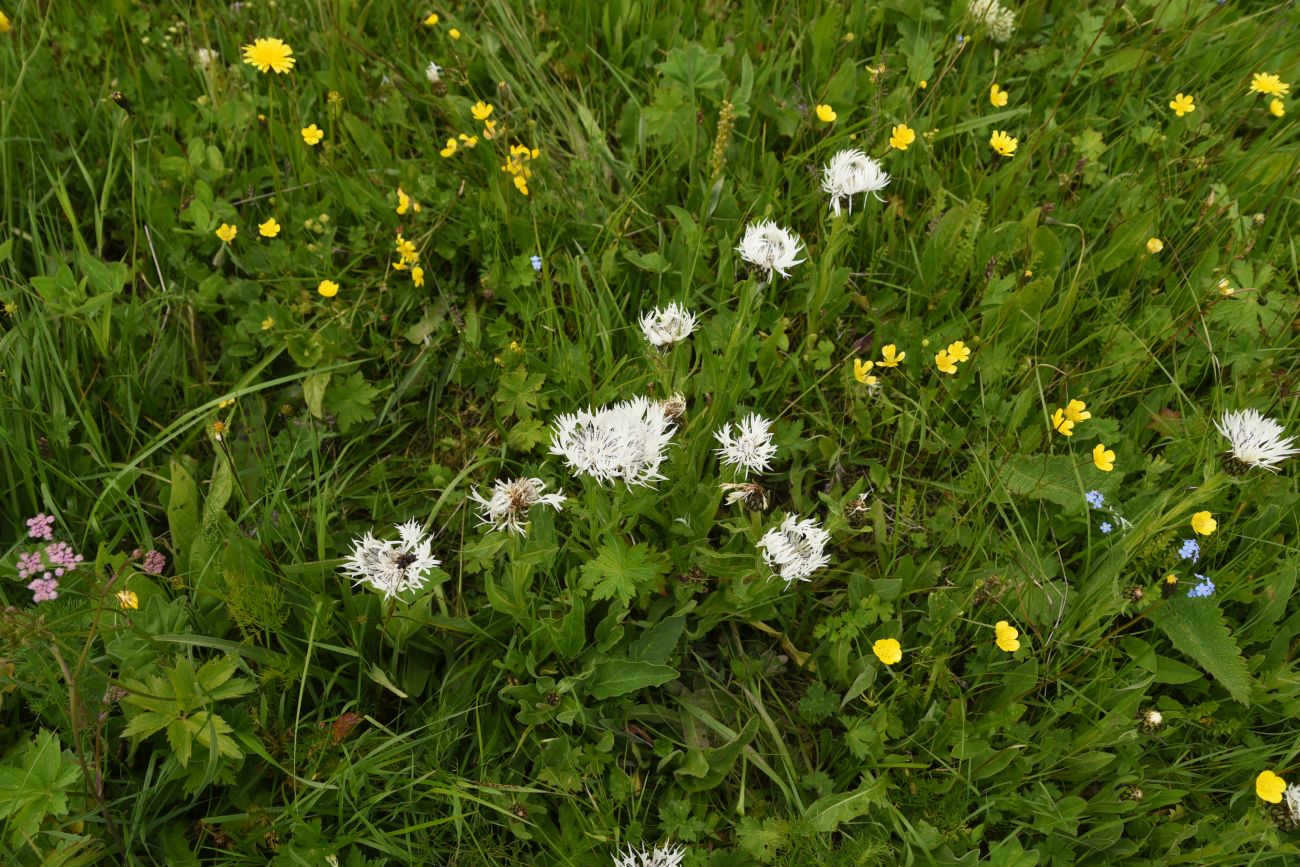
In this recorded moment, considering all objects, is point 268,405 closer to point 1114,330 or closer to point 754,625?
point 754,625

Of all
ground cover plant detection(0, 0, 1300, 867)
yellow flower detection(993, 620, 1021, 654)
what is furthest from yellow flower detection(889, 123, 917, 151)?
Result: yellow flower detection(993, 620, 1021, 654)

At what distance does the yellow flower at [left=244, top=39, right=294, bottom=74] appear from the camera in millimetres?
2811

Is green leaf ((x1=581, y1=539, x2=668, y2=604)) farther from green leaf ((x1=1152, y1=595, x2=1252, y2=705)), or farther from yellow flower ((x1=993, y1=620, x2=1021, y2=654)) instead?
green leaf ((x1=1152, y1=595, x2=1252, y2=705))

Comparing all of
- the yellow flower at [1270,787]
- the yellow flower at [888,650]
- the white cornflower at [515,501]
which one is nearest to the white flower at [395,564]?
the white cornflower at [515,501]

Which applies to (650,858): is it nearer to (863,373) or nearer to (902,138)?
(863,373)

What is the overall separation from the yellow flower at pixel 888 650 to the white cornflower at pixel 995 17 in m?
2.24

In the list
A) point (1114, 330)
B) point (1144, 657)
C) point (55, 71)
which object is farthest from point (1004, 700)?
point (55, 71)

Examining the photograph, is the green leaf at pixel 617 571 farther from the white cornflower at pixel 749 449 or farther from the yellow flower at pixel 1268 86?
the yellow flower at pixel 1268 86

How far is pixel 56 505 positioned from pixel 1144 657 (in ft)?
9.04

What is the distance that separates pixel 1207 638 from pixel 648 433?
1.47m

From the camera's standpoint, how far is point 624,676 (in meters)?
1.99

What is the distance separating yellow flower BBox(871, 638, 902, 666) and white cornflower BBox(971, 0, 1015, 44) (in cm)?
224

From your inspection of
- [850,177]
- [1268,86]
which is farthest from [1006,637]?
[1268,86]

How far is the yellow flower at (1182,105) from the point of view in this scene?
2867 millimetres
